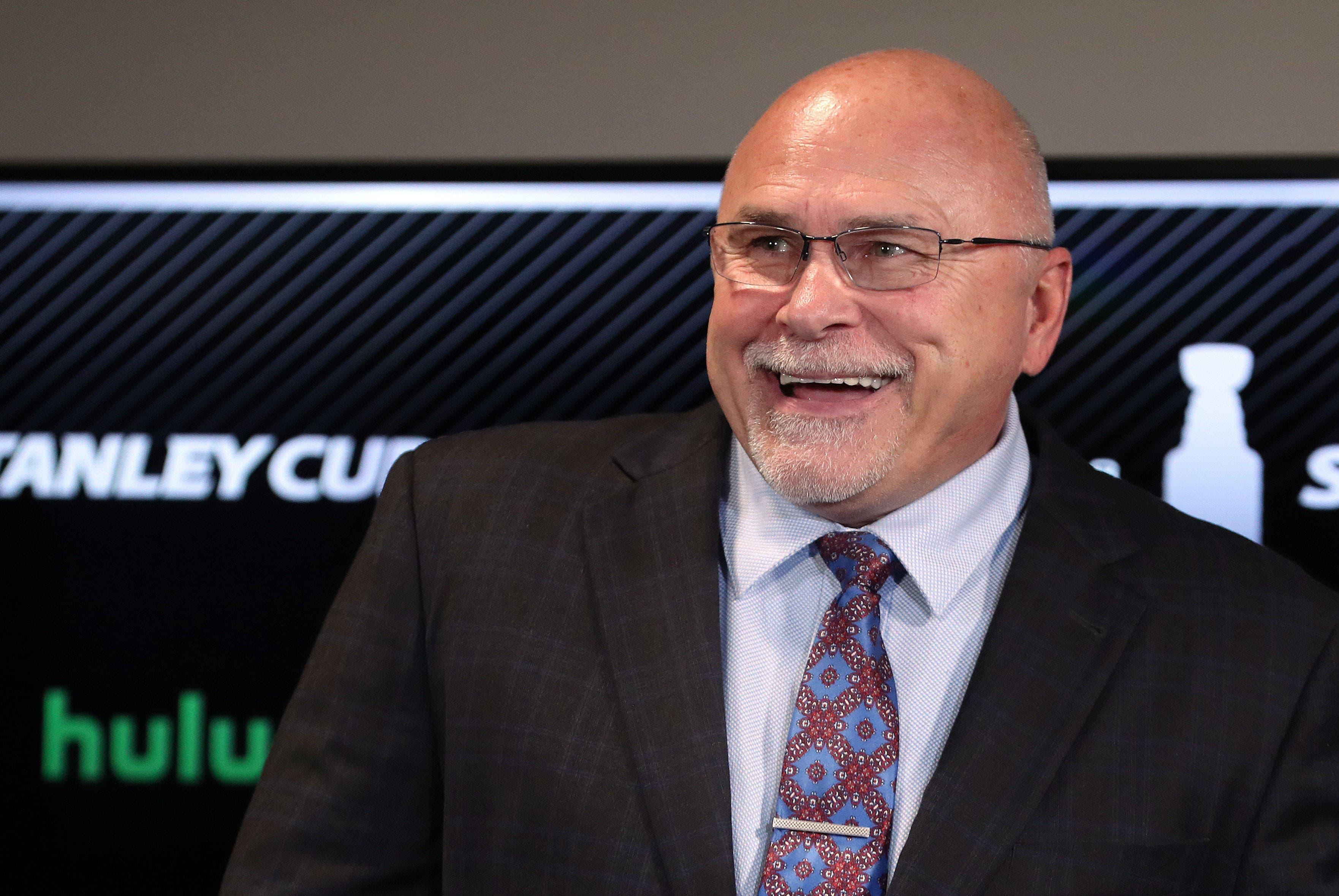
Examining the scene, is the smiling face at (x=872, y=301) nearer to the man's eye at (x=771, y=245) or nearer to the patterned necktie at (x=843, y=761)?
the man's eye at (x=771, y=245)

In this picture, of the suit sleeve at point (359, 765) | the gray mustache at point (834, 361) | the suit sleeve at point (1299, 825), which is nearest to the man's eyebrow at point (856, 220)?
the gray mustache at point (834, 361)

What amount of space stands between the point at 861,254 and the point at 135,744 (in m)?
1.71

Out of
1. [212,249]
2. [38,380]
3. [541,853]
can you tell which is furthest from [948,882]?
Result: [38,380]

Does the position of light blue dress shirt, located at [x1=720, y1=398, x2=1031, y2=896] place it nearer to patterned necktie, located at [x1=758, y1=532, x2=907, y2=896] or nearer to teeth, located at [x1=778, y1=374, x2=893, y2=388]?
patterned necktie, located at [x1=758, y1=532, x2=907, y2=896]

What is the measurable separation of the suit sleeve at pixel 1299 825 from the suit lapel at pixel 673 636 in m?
0.60

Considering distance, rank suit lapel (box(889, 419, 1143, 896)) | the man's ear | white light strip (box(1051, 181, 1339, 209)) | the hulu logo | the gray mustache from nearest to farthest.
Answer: suit lapel (box(889, 419, 1143, 896))
the gray mustache
the man's ear
white light strip (box(1051, 181, 1339, 209))
the hulu logo

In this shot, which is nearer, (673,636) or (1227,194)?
(673,636)

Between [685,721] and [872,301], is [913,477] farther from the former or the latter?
[685,721]

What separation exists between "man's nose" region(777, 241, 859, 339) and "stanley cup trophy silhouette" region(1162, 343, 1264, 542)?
1.10m

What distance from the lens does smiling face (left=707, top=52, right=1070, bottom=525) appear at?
1.47m

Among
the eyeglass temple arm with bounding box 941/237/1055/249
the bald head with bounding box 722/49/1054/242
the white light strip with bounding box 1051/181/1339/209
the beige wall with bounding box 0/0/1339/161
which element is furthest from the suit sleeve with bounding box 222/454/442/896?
the white light strip with bounding box 1051/181/1339/209

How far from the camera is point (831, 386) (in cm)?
152

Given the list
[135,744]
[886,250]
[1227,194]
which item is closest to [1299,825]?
[886,250]

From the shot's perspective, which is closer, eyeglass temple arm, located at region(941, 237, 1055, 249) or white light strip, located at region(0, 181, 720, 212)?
eyeglass temple arm, located at region(941, 237, 1055, 249)
